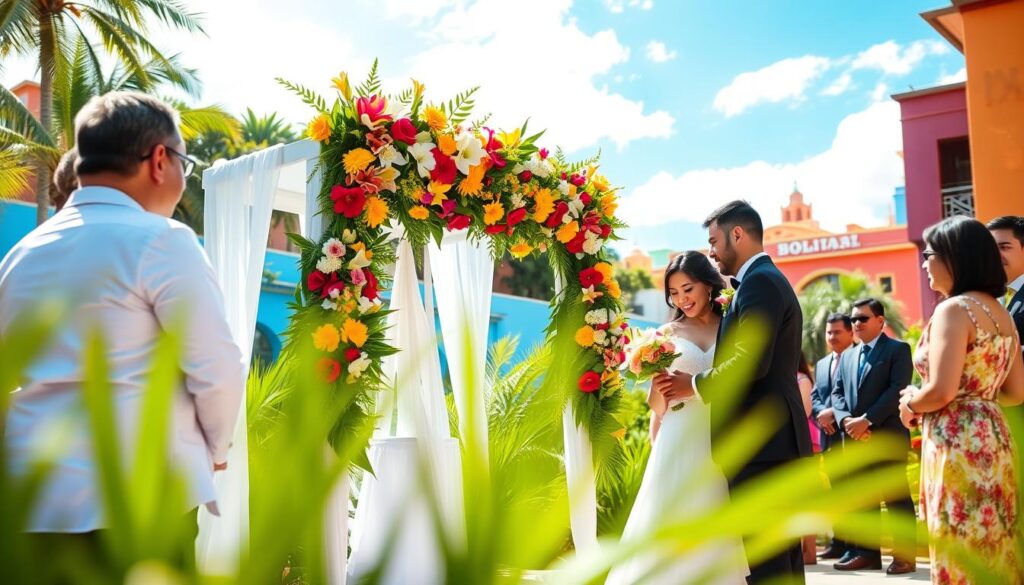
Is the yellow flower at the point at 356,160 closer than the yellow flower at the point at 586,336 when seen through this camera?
Yes

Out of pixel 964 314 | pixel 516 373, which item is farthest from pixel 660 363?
pixel 516 373

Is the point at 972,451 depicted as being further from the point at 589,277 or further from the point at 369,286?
the point at 589,277

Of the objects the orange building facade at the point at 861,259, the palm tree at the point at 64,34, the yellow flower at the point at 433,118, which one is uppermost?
the palm tree at the point at 64,34

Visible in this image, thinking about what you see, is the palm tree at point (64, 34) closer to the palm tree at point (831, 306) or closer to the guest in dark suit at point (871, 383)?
the guest in dark suit at point (871, 383)

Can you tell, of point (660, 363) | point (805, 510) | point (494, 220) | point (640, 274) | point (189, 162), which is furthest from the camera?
point (640, 274)

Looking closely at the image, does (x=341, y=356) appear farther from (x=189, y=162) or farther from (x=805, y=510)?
(x=805, y=510)

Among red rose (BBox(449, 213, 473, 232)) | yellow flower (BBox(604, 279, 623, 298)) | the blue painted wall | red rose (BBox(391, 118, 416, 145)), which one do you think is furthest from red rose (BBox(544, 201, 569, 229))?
the blue painted wall

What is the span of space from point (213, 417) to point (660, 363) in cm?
282

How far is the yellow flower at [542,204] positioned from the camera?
6.04 metres

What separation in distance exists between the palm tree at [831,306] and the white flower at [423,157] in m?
26.1

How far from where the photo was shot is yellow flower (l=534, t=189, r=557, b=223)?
604cm

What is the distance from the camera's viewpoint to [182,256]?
1995mm

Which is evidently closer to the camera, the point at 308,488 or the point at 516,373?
the point at 308,488

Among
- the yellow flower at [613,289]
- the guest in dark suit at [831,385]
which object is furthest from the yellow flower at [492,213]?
the guest in dark suit at [831,385]
